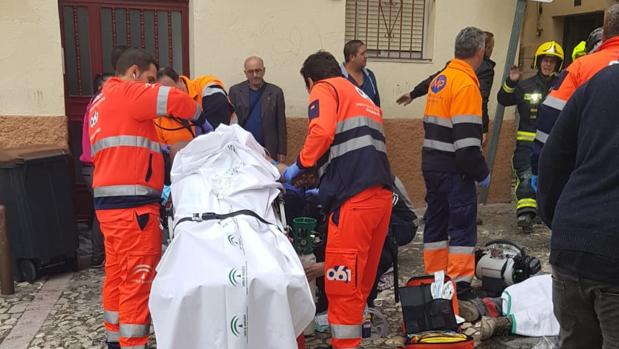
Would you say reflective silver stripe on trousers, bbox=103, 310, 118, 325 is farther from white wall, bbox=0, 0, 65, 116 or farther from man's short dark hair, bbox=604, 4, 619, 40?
man's short dark hair, bbox=604, 4, 619, 40

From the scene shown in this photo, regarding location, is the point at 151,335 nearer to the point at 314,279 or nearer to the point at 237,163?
the point at 314,279

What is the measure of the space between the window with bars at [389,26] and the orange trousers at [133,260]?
445 centimetres

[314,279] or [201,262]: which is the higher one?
[201,262]

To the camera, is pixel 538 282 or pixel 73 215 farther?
pixel 73 215

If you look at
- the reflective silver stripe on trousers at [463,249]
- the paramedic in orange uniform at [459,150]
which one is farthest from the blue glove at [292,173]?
the reflective silver stripe on trousers at [463,249]

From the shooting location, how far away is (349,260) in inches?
138

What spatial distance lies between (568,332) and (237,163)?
1.92 metres

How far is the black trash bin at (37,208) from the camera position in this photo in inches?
197

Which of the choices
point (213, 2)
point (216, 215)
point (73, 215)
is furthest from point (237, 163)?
point (213, 2)

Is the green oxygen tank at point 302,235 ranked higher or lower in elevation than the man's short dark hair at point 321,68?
lower

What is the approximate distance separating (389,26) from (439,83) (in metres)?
3.19

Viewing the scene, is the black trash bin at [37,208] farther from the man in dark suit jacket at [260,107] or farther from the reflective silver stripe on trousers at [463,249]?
the reflective silver stripe on trousers at [463,249]

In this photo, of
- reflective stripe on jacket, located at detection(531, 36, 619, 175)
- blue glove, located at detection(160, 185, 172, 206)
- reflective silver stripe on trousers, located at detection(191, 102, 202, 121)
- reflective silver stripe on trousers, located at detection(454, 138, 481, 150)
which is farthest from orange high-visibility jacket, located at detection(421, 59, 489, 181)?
blue glove, located at detection(160, 185, 172, 206)

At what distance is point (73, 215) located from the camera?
534cm
